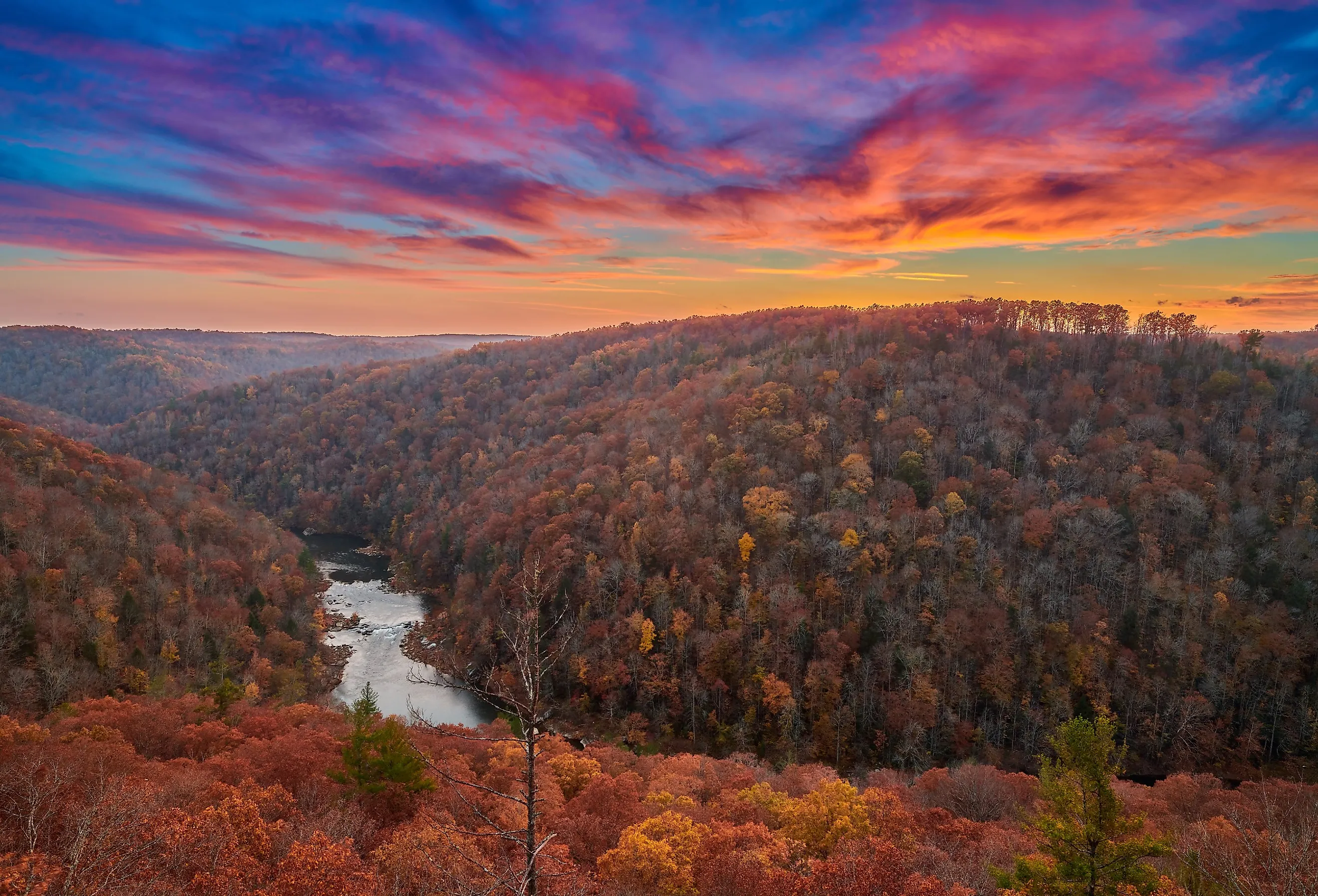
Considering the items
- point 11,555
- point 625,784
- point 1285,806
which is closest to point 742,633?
point 625,784

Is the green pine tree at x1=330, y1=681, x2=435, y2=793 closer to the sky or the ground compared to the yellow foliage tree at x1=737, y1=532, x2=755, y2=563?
closer to the sky

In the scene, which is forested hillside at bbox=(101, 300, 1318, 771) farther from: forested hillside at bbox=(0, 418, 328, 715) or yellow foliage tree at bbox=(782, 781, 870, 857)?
yellow foliage tree at bbox=(782, 781, 870, 857)

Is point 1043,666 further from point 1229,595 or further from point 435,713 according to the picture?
point 435,713

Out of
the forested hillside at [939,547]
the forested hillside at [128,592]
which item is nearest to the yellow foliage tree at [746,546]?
the forested hillside at [939,547]

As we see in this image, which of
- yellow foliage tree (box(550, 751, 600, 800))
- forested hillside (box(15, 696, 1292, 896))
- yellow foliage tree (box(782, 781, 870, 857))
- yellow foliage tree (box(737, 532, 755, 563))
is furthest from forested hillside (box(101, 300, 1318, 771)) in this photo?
yellow foliage tree (box(782, 781, 870, 857))

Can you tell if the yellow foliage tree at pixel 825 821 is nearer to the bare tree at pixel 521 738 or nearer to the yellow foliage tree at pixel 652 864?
A: the yellow foliage tree at pixel 652 864

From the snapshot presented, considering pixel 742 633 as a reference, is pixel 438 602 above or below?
below
